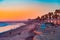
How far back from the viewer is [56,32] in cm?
136

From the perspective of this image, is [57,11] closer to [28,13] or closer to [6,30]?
[28,13]

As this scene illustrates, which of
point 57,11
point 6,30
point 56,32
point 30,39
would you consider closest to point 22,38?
point 30,39

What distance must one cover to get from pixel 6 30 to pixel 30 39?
0.34m

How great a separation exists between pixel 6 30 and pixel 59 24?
713mm

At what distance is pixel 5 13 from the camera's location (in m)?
1.43

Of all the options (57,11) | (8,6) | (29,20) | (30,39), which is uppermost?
(8,6)

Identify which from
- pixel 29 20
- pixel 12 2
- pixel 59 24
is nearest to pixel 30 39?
pixel 29 20

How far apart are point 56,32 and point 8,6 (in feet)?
2.41

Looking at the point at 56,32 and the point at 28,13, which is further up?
the point at 28,13

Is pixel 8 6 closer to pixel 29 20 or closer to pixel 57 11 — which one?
pixel 29 20

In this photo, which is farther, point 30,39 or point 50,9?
point 50,9

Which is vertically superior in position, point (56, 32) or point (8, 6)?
point (8, 6)

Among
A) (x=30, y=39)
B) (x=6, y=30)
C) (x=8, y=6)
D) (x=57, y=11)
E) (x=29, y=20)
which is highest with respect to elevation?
(x=8, y=6)

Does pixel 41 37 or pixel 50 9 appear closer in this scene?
pixel 41 37
